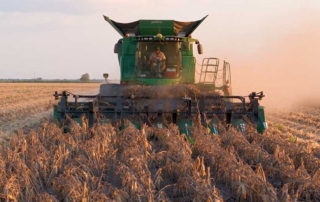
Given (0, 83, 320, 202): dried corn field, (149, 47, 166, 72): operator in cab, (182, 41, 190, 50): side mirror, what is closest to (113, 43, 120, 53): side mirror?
(149, 47, 166, 72): operator in cab

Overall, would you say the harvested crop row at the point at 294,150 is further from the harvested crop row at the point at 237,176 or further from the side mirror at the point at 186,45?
the side mirror at the point at 186,45

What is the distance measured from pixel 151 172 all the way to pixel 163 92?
13.6 ft

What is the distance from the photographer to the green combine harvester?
373 inches

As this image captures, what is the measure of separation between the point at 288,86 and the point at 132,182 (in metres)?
21.1

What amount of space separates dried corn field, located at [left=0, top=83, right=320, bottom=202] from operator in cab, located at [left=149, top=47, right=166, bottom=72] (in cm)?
360

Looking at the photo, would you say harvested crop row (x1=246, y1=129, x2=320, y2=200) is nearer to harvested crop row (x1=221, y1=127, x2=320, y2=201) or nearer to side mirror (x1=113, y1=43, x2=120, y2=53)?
harvested crop row (x1=221, y1=127, x2=320, y2=201)

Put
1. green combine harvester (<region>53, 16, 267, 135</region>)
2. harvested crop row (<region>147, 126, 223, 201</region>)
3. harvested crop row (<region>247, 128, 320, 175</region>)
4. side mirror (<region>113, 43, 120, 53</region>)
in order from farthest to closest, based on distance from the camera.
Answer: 1. side mirror (<region>113, 43, 120, 53</region>)
2. green combine harvester (<region>53, 16, 267, 135</region>)
3. harvested crop row (<region>247, 128, 320, 175</region>)
4. harvested crop row (<region>147, 126, 223, 201</region>)

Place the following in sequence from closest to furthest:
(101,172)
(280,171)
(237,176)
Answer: (237,176), (280,171), (101,172)

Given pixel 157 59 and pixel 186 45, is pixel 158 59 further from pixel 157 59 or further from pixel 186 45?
pixel 186 45

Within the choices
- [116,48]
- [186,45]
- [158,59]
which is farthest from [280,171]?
[116,48]


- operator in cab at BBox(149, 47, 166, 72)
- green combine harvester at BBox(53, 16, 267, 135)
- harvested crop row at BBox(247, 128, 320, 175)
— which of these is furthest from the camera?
operator in cab at BBox(149, 47, 166, 72)

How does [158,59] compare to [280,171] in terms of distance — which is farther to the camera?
[158,59]

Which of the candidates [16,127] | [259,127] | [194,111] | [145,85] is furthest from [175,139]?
[16,127]

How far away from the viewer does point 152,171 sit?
5996 millimetres
